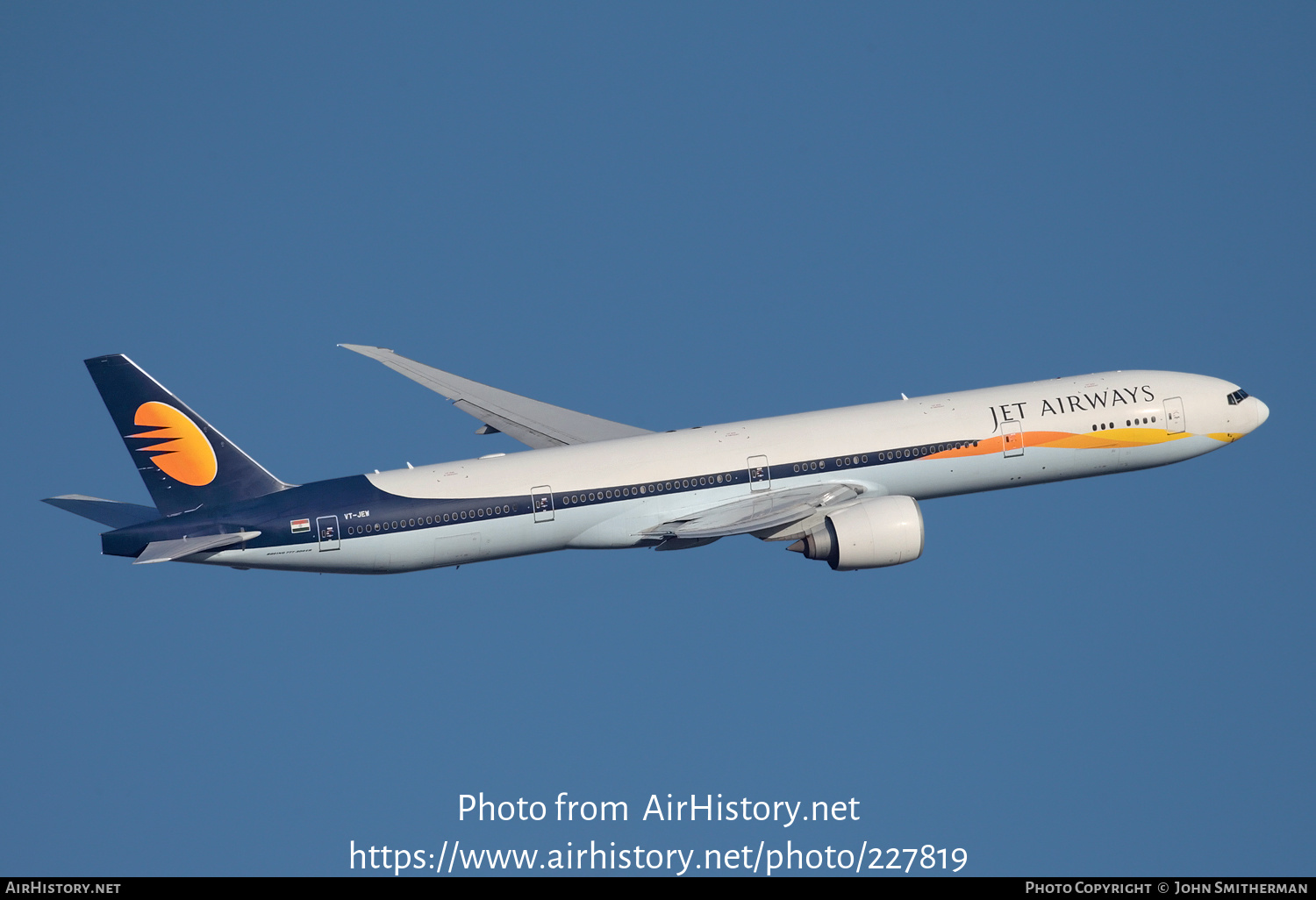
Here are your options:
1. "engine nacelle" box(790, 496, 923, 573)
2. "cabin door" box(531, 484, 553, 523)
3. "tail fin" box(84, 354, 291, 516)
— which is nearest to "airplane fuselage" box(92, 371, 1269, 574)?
"cabin door" box(531, 484, 553, 523)

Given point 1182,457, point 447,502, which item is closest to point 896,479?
point 1182,457

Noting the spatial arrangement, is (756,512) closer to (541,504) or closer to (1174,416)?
(541,504)

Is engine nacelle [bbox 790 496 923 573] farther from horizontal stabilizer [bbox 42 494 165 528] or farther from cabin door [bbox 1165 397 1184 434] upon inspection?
horizontal stabilizer [bbox 42 494 165 528]

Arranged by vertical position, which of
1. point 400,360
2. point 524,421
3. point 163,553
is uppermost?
point 400,360

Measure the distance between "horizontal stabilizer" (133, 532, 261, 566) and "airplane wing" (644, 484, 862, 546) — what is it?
10559 millimetres

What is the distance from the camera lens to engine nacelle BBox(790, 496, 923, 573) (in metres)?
37.8

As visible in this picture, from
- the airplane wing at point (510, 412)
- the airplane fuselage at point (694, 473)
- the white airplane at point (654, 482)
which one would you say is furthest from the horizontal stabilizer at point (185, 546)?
the airplane wing at point (510, 412)

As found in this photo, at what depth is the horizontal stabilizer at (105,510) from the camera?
38.0m

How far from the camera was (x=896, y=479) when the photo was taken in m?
39.8

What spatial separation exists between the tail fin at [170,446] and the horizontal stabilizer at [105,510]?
1128 mm

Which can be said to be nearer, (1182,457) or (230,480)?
(230,480)

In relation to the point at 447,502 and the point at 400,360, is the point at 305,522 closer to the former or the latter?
the point at 447,502

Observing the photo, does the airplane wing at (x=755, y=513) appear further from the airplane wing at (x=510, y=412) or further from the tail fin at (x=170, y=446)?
the tail fin at (x=170, y=446)

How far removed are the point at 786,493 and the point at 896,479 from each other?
128 inches
